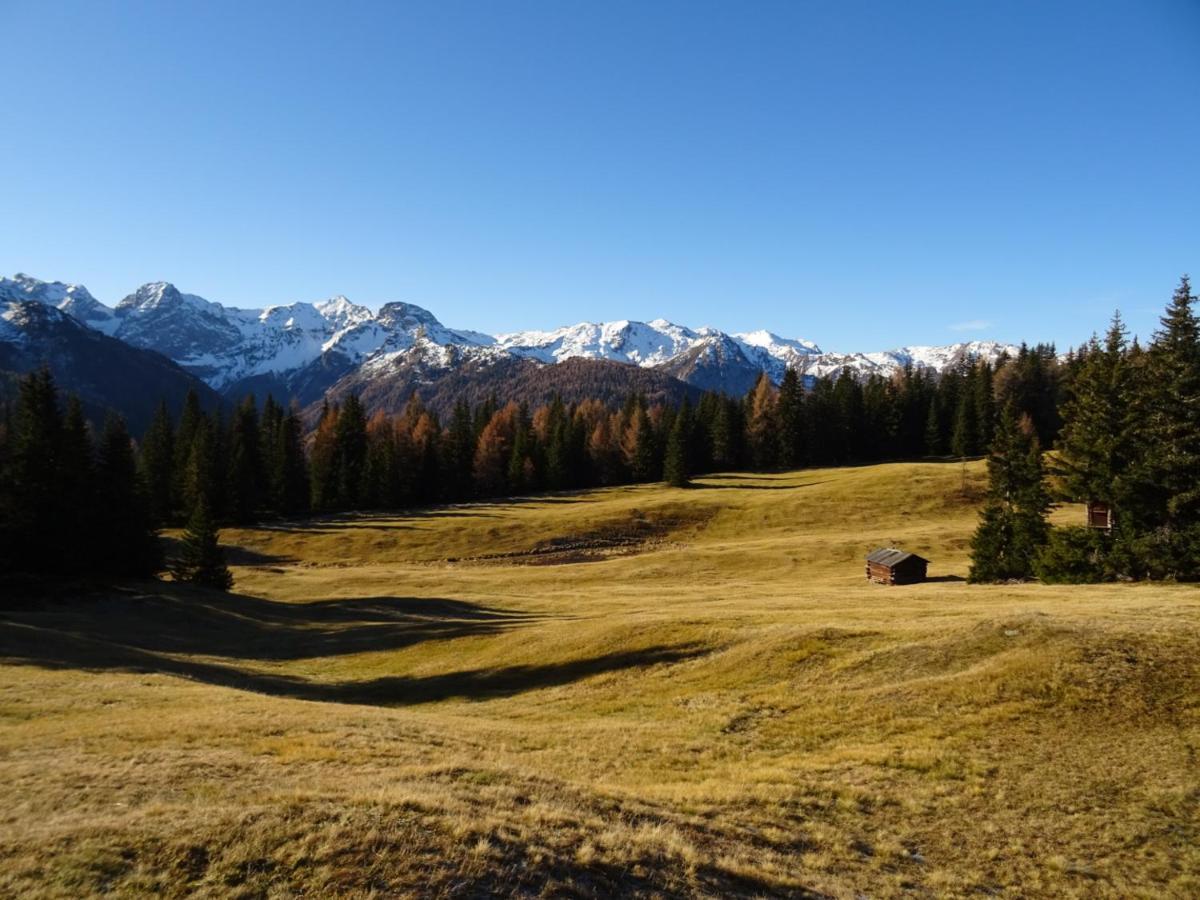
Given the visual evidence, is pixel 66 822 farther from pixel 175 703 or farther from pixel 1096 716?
pixel 1096 716

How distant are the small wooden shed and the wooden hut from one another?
12.8 meters

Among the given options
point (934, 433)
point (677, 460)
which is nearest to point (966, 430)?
point (934, 433)

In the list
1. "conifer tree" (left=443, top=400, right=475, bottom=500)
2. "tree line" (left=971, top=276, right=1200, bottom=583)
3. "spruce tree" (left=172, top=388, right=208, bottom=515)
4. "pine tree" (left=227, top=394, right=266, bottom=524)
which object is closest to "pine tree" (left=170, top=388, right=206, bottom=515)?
"spruce tree" (left=172, top=388, right=208, bottom=515)

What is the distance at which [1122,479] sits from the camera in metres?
39.7

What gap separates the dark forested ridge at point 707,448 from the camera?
39.7m

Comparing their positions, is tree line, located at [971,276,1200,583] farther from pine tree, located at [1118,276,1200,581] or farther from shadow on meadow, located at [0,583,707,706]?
shadow on meadow, located at [0,583,707,706]

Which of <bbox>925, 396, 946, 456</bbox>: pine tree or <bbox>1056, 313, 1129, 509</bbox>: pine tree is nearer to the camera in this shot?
<bbox>1056, 313, 1129, 509</bbox>: pine tree

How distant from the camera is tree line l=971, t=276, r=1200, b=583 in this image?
123 feet

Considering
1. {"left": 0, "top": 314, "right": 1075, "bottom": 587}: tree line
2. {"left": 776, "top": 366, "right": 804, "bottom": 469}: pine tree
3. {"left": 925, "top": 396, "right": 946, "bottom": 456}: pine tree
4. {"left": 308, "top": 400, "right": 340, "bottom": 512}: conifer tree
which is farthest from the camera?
{"left": 925, "top": 396, "right": 946, "bottom": 456}: pine tree

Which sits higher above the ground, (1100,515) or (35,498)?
(35,498)

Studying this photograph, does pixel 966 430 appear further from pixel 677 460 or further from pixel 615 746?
pixel 615 746

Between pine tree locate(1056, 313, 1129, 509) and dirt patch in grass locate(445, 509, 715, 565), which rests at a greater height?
pine tree locate(1056, 313, 1129, 509)

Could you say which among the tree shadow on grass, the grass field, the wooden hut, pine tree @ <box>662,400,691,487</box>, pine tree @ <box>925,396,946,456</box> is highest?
pine tree @ <box>925,396,946,456</box>

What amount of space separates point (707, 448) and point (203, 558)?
295 feet
